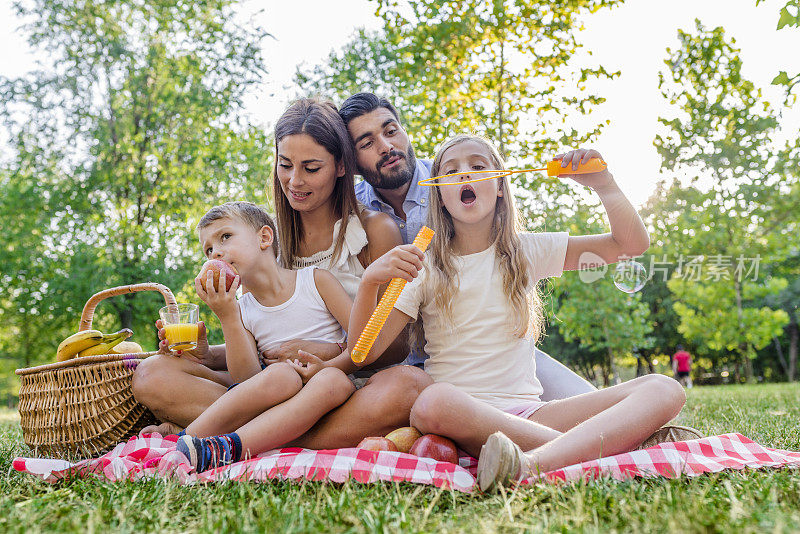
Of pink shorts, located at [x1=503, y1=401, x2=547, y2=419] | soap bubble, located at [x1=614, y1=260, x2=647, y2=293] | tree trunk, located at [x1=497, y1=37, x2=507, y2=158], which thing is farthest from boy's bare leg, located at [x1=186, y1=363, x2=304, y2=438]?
tree trunk, located at [x1=497, y1=37, x2=507, y2=158]

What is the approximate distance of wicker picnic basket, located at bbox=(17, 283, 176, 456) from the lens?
2.56 m

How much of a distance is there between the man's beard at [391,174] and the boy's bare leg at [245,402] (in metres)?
1.38

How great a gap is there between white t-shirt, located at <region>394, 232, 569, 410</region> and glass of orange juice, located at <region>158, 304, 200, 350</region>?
0.86 metres

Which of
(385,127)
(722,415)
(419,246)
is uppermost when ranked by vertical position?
(385,127)

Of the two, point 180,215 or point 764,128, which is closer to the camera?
point 764,128

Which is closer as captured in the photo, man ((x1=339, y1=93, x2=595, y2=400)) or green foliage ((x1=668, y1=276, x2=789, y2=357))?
man ((x1=339, y1=93, x2=595, y2=400))

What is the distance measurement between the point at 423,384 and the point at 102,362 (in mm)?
1366

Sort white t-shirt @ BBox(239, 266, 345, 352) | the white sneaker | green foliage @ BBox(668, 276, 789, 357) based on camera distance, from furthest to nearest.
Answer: green foliage @ BBox(668, 276, 789, 357), white t-shirt @ BBox(239, 266, 345, 352), the white sneaker

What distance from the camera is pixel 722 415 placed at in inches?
156

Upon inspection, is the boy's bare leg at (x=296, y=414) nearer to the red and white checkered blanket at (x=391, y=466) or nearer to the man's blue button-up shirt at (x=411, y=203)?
the red and white checkered blanket at (x=391, y=466)

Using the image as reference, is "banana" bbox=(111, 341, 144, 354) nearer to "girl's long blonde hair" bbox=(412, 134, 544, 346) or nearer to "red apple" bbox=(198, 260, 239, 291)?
"red apple" bbox=(198, 260, 239, 291)

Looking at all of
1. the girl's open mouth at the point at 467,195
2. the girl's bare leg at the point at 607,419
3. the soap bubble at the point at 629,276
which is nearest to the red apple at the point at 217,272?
the girl's open mouth at the point at 467,195

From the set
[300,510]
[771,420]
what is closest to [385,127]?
[300,510]

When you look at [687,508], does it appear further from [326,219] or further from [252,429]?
[326,219]
